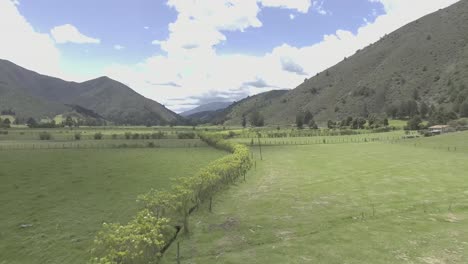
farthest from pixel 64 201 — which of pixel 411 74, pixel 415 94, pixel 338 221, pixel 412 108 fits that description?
pixel 411 74

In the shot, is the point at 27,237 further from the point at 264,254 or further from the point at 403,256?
the point at 403,256

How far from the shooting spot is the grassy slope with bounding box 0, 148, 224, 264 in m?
16.6

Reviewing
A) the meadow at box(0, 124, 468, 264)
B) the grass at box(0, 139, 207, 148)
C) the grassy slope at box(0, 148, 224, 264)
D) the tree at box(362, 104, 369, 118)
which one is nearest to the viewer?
the meadow at box(0, 124, 468, 264)

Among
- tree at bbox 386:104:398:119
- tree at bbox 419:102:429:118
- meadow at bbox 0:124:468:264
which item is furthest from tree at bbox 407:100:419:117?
meadow at bbox 0:124:468:264

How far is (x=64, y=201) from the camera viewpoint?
2519cm

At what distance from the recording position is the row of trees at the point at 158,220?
1153 centimetres

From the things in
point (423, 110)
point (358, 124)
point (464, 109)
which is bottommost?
point (358, 124)

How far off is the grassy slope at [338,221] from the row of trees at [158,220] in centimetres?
112

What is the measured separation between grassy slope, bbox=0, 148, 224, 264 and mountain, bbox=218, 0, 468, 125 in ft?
461

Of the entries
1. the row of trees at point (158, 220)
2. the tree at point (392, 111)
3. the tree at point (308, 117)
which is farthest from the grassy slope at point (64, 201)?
the tree at point (392, 111)

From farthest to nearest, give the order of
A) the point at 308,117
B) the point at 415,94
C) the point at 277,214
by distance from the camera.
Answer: the point at 308,117, the point at 415,94, the point at 277,214

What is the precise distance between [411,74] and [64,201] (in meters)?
177

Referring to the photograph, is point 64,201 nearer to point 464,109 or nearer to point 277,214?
point 277,214

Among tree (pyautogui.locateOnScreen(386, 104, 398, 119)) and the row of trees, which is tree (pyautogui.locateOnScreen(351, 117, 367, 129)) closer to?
tree (pyautogui.locateOnScreen(386, 104, 398, 119))
